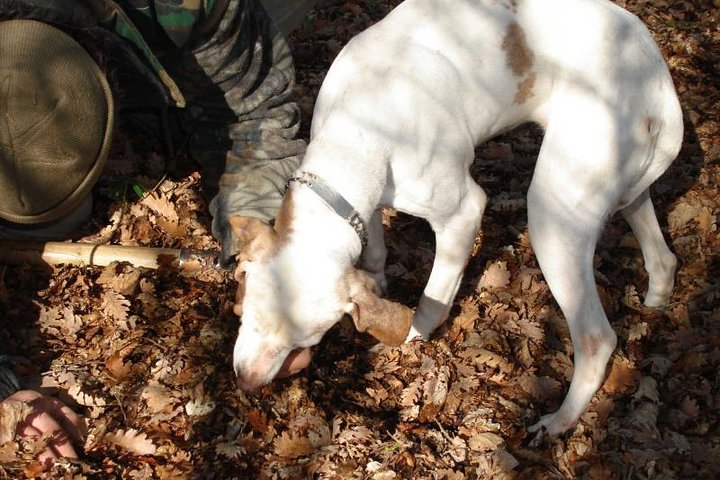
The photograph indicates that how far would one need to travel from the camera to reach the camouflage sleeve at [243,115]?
488 cm

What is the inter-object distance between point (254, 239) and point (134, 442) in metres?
1.35

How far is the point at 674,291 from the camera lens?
477 centimetres

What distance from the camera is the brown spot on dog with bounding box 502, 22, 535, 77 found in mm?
3820

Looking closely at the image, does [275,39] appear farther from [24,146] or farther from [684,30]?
[684,30]

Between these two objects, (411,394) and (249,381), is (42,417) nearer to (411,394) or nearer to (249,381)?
(249,381)

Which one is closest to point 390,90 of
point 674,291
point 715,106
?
point 674,291

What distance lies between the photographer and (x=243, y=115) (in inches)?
201

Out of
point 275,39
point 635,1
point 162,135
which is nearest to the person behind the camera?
point 275,39

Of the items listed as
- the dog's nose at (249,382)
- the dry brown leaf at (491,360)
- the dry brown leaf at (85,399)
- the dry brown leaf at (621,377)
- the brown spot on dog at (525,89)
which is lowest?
the dry brown leaf at (85,399)

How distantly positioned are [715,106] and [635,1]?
1.83 metres

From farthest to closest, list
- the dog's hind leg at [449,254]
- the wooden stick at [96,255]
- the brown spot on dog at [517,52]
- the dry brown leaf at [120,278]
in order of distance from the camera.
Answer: the wooden stick at [96,255]
the dry brown leaf at [120,278]
the dog's hind leg at [449,254]
the brown spot on dog at [517,52]

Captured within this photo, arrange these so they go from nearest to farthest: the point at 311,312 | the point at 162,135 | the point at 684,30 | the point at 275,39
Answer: the point at 311,312, the point at 275,39, the point at 162,135, the point at 684,30

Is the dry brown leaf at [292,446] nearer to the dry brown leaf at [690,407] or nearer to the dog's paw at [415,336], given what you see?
the dog's paw at [415,336]

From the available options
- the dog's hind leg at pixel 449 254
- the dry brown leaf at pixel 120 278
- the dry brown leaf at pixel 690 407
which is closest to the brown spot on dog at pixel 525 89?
the dog's hind leg at pixel 449 254
